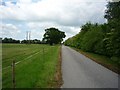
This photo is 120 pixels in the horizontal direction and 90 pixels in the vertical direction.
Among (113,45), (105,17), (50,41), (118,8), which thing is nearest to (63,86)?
(113,45)

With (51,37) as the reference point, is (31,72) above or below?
below

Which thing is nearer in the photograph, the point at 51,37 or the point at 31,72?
the point at 31,72

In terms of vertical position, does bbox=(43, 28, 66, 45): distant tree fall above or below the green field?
above

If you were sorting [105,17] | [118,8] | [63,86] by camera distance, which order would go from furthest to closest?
[105,17], [118,8], [63,86]

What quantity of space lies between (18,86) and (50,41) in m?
134

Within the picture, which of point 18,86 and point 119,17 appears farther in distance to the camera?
point 119,17

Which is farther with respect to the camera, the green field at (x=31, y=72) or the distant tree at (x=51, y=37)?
the distant tree at (x=51, y=37)

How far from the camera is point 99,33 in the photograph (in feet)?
119

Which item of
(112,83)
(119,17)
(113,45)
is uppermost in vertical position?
(119,17)

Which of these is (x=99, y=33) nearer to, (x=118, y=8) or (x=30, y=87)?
(x=118, y=8)

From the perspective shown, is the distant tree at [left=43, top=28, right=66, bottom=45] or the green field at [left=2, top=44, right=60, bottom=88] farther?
the distant tree at [left=43, top=28, right=66, bottom=45]

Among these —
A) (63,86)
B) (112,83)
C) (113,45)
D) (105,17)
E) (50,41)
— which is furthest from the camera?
(50,41)

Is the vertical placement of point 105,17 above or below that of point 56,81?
above

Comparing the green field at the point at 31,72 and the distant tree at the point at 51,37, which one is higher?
the distant tree at the point at 51,37
